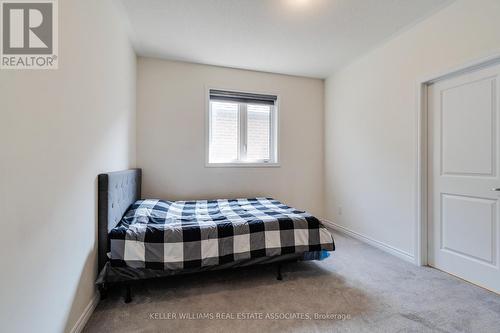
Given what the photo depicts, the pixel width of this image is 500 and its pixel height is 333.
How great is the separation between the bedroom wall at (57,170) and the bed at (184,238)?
0.39 feet

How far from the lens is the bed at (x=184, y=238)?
1.79 m

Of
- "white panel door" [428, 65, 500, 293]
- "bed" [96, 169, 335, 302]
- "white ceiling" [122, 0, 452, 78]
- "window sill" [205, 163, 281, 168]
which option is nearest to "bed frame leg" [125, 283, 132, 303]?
"bed" [96, 169, 335, 302]

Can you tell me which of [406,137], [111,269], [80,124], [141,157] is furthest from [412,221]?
[141,157]

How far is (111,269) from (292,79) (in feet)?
11.6

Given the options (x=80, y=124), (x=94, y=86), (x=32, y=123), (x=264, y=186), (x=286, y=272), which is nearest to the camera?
(x=32, y=123)

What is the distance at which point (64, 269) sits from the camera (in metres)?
1.33

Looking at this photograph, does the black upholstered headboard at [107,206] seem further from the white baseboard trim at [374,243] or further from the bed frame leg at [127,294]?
the white baseboard trim at [374,243]

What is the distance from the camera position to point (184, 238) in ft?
6.24

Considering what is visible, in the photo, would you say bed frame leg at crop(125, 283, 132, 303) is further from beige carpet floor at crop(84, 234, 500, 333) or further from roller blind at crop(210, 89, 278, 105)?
roller blind at crop(210, 89, 278, 105)

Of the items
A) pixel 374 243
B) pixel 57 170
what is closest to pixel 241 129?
pixel 374 243

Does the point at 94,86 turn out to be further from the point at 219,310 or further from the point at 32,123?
the point at 219,310

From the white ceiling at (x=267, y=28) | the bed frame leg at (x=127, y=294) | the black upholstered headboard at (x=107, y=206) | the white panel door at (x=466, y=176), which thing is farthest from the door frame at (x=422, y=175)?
the black upholstered headboard at (x=107, y=206)

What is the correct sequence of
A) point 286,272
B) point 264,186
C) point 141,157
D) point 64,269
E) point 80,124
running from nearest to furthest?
point 64,269 < point 80,124 < point 286,272 < point 141,157 < point 264,186

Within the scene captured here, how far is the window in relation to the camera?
3.58 m
